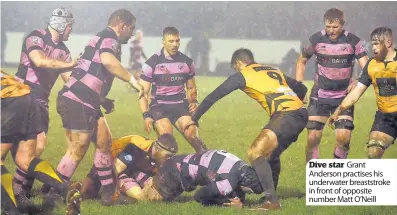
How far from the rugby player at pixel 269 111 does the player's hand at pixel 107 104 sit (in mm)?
1065

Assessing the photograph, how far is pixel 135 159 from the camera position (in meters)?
8.66

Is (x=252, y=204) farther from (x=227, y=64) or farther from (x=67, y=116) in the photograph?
(x=67, y=116)

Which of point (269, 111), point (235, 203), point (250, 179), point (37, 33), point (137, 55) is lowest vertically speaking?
point (235, 203)

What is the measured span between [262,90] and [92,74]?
1939 mm

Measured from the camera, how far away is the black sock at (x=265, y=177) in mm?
8094

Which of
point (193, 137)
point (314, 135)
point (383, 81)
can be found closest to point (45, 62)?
point (193, 137)

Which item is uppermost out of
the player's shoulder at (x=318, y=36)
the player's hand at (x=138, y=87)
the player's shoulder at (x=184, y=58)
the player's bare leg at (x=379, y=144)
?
the player's shoulder at (x=318, y=36)

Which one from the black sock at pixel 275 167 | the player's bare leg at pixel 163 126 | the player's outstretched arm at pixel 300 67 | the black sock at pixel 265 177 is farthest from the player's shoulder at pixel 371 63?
the player's bare leg at pixel 163 126

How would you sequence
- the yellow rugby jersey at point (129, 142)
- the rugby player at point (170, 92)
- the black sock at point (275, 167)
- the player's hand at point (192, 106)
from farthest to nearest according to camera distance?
the player's hand at point (192, 106) < the rugby player at point (170, 92) < the yellow rugby jersey at point (129, 142) < the black sock at point (275, 167)

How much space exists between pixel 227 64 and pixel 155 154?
4.48 feet

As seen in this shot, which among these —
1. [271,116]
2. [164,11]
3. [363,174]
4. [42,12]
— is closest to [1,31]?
[42,12]

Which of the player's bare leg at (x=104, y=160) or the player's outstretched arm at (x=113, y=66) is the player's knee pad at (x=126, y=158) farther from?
the player's outstretched arm at (x=113, y=66)

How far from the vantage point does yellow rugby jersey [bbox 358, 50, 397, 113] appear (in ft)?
28.6

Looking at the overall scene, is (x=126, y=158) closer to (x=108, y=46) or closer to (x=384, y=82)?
(x=108, y=46)
